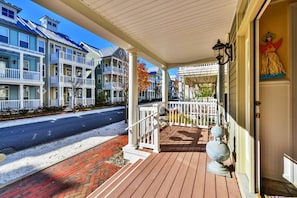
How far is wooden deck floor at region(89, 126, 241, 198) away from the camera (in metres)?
2.08

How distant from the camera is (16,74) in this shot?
12211 millimetres

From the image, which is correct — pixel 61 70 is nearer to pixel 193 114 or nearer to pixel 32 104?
pixel 32 104

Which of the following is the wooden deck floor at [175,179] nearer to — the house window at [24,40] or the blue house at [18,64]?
the blue house at [18,64]

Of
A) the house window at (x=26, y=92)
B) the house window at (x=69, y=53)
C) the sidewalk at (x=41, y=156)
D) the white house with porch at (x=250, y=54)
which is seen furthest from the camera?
the house window at (x=69, y=53)

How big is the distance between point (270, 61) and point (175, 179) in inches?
87.4

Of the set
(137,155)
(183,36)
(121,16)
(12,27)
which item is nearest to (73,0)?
(121,16)

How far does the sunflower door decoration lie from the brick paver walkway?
3440 millimetres

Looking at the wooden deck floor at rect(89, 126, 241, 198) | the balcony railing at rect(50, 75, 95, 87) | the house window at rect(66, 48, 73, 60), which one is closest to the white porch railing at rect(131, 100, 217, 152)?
the wooden deck floor at rect(89, 126, 241, 198)

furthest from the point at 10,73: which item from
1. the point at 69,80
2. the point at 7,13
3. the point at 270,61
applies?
the point at 270,61

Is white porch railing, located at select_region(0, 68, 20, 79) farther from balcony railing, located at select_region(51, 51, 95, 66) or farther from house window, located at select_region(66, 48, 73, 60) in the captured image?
house window, located at select_region(66, 48, 73, 60)

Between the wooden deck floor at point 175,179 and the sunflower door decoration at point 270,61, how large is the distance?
1643 millimetres

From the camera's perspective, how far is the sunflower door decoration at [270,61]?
2045 millimetres

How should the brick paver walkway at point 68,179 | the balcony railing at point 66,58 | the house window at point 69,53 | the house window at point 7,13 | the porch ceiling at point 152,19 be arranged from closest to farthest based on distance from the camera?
the porch ceiling at point 152,19
the brick paver walkway at point 68,179
the house window at point 7,13
the balcony railing at point 66,58
the house window at point 69,53

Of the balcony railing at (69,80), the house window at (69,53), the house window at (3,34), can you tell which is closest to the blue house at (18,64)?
the house window at (3,34)
